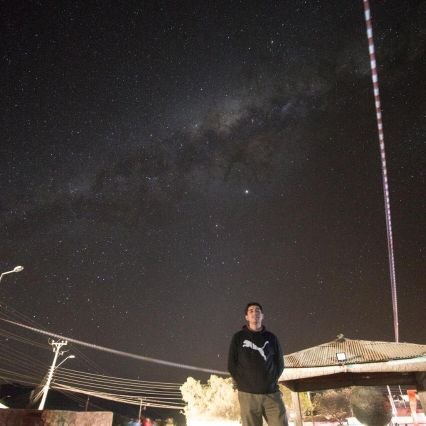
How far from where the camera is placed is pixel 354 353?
21.6ft

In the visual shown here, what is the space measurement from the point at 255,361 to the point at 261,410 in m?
0.50

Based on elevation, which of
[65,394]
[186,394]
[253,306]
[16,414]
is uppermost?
[65,394]

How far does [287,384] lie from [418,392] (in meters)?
2.56

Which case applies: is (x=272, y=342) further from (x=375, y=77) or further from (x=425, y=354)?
(x=375, y=77)

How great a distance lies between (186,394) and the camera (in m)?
36.1

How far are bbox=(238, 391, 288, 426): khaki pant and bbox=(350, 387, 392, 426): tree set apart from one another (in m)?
3.37

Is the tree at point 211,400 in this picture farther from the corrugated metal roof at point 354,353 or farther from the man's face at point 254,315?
the man's face at point 254,315

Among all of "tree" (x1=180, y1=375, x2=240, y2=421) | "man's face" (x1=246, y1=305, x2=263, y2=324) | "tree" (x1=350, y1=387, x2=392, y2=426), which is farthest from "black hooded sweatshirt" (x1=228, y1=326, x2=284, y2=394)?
"tree" (x1=180, y1=375, x2=240, y2=421)

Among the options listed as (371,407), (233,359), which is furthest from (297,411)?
(233,359)

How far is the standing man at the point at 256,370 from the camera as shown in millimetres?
3620

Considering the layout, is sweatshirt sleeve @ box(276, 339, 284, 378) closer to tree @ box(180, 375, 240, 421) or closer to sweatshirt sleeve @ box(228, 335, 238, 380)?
sweatshirt sleeve @ box(228, 335, 238, 380)

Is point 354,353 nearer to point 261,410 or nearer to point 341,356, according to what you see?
point 341,356

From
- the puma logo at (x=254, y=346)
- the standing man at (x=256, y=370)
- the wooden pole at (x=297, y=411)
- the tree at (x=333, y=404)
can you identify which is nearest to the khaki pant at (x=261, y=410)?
the standing man at (x=256, y=370)

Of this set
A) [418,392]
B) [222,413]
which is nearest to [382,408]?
[418,392]
